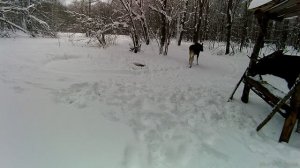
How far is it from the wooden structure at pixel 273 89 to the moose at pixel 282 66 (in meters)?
0.38

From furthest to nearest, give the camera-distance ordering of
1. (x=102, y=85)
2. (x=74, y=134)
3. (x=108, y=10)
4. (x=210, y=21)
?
(x=210, y=21) → (x=108, y=10) → (x=102, y=85) → (x=74, y=134)

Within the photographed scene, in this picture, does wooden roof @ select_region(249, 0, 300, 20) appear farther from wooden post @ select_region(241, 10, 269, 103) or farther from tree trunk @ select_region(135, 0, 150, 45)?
tree trunk @ select_region(135, 0, 150, 45)

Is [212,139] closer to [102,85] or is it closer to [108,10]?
[102,85]

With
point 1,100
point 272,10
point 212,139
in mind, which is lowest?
point 212,139

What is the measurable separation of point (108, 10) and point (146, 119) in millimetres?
12313

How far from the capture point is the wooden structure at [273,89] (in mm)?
4801

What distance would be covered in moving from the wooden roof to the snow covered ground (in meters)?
2.43

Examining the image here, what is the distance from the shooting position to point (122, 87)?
26.0 ft

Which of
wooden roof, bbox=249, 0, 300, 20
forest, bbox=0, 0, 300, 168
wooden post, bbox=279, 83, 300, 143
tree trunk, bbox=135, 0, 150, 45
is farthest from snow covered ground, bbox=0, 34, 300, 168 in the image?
tree trunk, bbox=135, 0, 150, 45

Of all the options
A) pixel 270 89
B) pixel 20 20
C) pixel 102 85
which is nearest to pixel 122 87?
pixel 102 85

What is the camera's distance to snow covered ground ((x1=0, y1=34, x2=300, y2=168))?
4.14m

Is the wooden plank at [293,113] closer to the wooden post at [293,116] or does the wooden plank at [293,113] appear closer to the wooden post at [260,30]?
the wooden post at [293,116]

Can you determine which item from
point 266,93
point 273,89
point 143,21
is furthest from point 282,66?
point 143,21

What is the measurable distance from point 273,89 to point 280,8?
1.84 metres
